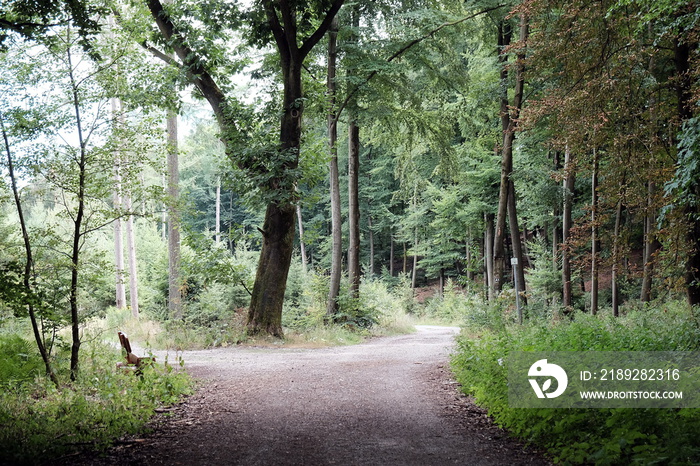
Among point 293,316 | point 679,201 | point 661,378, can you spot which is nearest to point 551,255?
point 293,316

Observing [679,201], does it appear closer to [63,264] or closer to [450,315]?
[63,264]

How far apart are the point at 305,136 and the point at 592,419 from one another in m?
10.7

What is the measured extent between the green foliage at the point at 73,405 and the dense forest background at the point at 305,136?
1.54 feet

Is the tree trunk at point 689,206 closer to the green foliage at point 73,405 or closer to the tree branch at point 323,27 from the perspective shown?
the tree branch at point 323,27

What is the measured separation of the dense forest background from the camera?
7.43 metres

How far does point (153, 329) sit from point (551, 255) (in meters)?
16.8

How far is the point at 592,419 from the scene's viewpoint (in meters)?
4.81

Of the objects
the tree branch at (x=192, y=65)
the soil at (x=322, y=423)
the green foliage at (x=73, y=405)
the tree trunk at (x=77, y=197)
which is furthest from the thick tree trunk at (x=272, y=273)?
the tree trunk at (x=77, y=197)

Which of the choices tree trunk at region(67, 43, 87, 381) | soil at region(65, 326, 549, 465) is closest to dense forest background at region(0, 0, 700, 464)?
tree trunk at region(67, 43, 87, 381)

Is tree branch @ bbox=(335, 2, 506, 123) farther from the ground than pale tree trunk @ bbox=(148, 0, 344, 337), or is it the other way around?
tree branch @ bbox=(335, 2, 506, 123)

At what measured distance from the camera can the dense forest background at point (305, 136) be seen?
7430 millimetres

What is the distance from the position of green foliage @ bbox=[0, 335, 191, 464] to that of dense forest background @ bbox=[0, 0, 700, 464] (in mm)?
471

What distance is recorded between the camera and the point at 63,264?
7.25 metres

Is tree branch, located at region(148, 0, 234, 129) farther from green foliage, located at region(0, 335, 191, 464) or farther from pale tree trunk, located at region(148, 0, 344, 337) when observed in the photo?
green foliage, located at region(0, 335, 191, 464)
